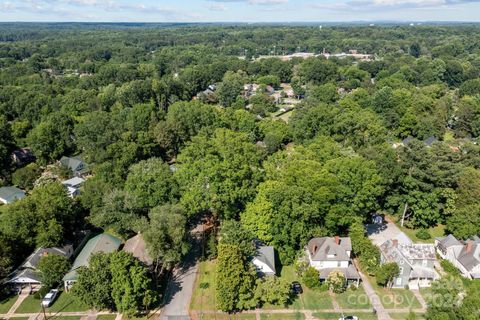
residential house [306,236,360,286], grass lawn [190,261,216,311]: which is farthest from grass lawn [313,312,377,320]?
grass lawn [190,261,216,311]

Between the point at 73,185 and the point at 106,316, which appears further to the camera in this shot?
the point at 73,185

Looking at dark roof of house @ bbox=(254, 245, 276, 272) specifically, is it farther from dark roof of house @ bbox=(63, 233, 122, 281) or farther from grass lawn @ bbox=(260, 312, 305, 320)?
dark roof of house @ bbox=(63, 233, 122, 281)

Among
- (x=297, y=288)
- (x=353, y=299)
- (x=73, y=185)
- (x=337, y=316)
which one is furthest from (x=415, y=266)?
(x=73, y=185)

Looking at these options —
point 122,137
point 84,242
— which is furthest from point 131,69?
point 84,242

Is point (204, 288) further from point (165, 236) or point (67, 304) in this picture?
point (67, 304)

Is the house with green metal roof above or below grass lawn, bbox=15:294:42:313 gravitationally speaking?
above

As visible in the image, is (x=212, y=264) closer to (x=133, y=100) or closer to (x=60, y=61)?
(x=133, y=100)

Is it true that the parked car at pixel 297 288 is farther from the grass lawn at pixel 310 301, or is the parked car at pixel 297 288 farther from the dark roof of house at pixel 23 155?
the dark roof of house at pixel 23 155
